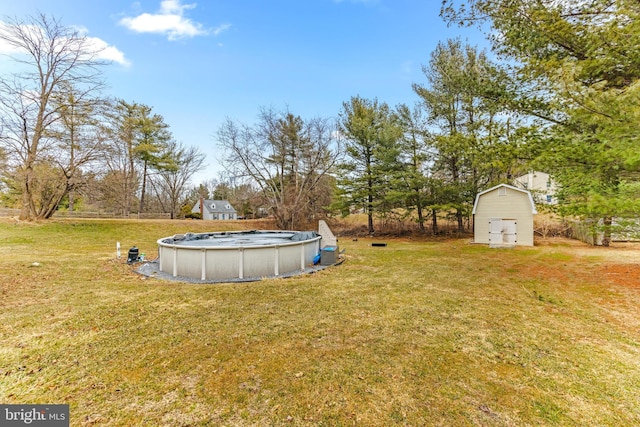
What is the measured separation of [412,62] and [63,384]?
20.3m

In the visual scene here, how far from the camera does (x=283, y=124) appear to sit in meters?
19.7

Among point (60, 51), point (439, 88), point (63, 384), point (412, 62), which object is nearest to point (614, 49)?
point (63, 384)

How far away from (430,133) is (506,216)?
6815 mm

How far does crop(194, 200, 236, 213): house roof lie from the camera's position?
124 feet

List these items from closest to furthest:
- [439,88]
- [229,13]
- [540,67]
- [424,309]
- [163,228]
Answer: [424,309] < [540,67] < [229,13] < [439,88] < [163,228]

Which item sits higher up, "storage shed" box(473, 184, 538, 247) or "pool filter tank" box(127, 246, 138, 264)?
"storage shed" box(473, 184, 538, 247)

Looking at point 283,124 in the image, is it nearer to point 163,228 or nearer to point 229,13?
point 229,13

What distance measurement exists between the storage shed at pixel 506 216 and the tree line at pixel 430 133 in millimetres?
1637

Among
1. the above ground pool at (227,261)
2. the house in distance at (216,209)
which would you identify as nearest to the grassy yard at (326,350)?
the above ground pool at (227,261)

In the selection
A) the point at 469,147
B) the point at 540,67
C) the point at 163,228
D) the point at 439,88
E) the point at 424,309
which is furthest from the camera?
the point at 163,228
